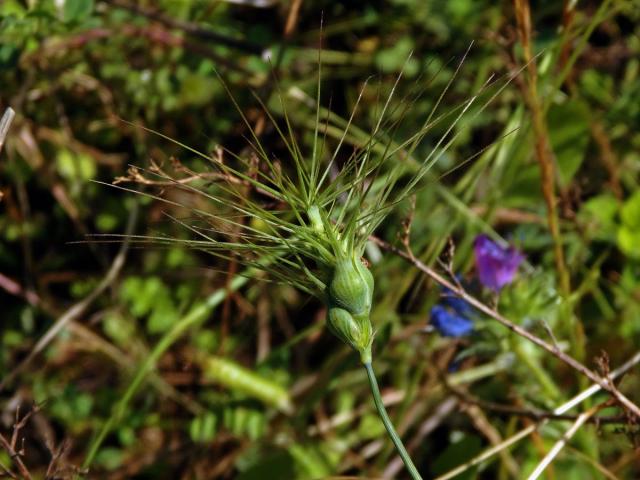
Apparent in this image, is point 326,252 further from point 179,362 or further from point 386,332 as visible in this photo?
point 179,362

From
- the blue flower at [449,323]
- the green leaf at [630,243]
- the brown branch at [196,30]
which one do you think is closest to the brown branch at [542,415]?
the blue flower at [449,323]

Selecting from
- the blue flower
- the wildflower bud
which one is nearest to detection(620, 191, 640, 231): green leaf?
the blue flower

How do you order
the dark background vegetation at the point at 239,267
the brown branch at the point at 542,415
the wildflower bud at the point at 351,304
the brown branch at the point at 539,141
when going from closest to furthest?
the wildflower bud at the point at 351,304 < the brown branch at the point at 542,415 < the brown branch at the point at 539,141 < the dark background vegetation at the point at 239,267

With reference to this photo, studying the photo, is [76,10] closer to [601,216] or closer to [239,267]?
[239,267]

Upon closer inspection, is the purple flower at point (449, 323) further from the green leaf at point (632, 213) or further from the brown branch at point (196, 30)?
the brown branch at point (196, 30)

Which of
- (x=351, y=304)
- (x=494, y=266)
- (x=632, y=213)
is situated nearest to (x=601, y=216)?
(x=632, y=213)

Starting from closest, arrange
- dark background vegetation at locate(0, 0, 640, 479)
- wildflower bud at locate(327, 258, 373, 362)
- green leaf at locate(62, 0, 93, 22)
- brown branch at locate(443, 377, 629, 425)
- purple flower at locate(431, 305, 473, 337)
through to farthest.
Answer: wildflower bud at locate(327, 258, 373, 362), brown branch at locate(443, 377, 629, 425), purple flower at locate(431, 305, 473, 337), green leaf at locate(62, 0, 93, 22), dark background vegetation at locate(0, 0, 640, 479)

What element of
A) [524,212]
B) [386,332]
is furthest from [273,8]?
[386,332]

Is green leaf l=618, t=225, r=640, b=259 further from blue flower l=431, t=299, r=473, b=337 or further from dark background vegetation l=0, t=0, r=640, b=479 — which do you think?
blue flower l=431, t=299, r=473, b=337
